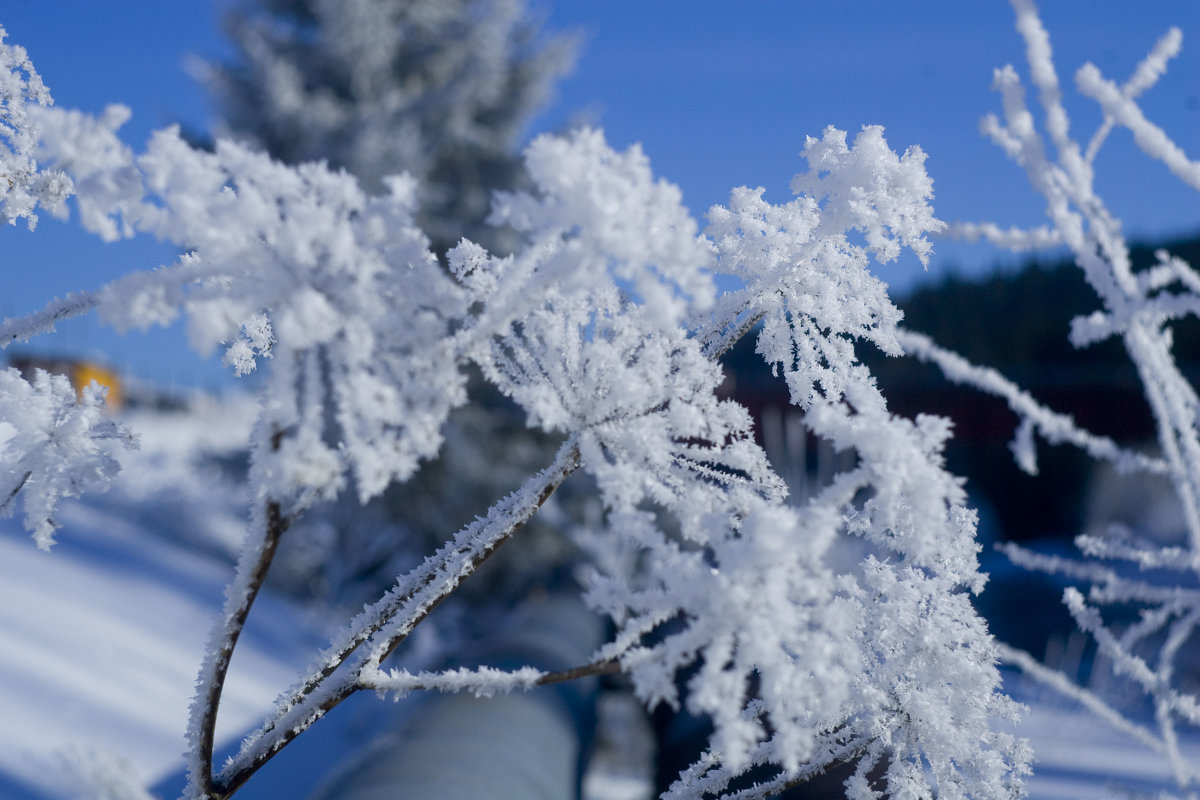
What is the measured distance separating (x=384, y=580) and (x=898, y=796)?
5.47 m

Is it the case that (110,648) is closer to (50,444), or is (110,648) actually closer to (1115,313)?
(50,444)

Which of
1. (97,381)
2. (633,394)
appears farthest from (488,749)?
(633,394)

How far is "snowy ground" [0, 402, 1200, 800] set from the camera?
1504mm

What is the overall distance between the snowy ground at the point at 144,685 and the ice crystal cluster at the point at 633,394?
0.19 metres

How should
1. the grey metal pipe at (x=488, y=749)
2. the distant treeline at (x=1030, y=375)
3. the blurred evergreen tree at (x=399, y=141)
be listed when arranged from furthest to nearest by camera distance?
1. the distant treeline at (x=1030, y=375)
2. the blurred evergreen tree at (x=399, y=141)
3. the grey metal pipe at (x=488, y=749)

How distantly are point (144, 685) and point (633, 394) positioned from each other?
2105 millimetres

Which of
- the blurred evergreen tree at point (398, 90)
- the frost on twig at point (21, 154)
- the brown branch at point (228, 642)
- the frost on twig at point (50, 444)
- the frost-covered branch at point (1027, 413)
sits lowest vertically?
the brown branch at point (228, 642)

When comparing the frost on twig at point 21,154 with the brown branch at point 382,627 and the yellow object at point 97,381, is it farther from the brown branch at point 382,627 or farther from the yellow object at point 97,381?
the brown branch at point 382,627

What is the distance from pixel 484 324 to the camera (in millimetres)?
379

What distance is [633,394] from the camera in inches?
16.6

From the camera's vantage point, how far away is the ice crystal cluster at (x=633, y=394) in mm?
342

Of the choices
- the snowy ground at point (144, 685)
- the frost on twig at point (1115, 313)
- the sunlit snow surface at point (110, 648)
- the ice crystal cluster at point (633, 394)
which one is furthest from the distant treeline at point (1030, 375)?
Answer: the ice crystal cluster at point (633, 394)

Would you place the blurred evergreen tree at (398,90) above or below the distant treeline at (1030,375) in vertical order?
above

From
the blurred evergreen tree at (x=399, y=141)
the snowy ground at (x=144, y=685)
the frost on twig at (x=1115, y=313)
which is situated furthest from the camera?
the blurred evergreen tree at (x=399, y=141)
